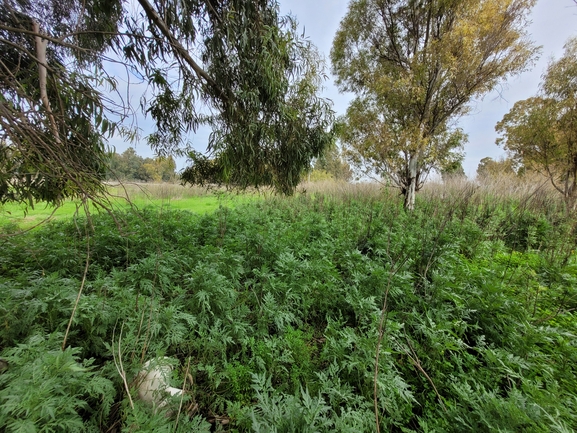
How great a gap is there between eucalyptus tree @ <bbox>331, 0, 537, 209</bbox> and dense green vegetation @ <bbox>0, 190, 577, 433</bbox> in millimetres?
3669

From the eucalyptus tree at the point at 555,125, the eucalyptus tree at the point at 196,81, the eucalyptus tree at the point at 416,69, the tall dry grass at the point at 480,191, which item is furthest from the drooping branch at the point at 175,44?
the eucalyptus tree at the point at 555,125

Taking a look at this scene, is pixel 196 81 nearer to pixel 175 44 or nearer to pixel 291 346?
pixel 175 44

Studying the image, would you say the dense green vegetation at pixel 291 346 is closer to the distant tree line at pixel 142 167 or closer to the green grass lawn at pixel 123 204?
the green grass lawn at pixel 123 204

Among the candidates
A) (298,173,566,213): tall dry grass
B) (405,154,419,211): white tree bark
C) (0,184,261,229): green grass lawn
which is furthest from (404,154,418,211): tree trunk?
(0,184,261,229): green grass lawn

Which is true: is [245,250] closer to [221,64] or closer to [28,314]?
[28,314]

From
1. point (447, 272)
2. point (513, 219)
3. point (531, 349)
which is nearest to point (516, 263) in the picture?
point (447, 272)

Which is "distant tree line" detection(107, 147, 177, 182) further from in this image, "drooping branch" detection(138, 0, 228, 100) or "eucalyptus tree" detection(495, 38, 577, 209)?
"eucalyptus tree" detection(495, 38, 577, 209)

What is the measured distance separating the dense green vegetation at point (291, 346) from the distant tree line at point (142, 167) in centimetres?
94

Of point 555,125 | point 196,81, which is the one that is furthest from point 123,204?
point 555,125

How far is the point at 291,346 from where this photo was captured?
1429 millimetres

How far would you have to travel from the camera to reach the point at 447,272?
2246mm

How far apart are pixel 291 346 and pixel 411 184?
5.74 metres

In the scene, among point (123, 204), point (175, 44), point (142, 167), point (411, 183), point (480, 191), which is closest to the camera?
point (123, 204)

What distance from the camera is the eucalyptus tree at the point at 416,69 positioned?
443 cm
